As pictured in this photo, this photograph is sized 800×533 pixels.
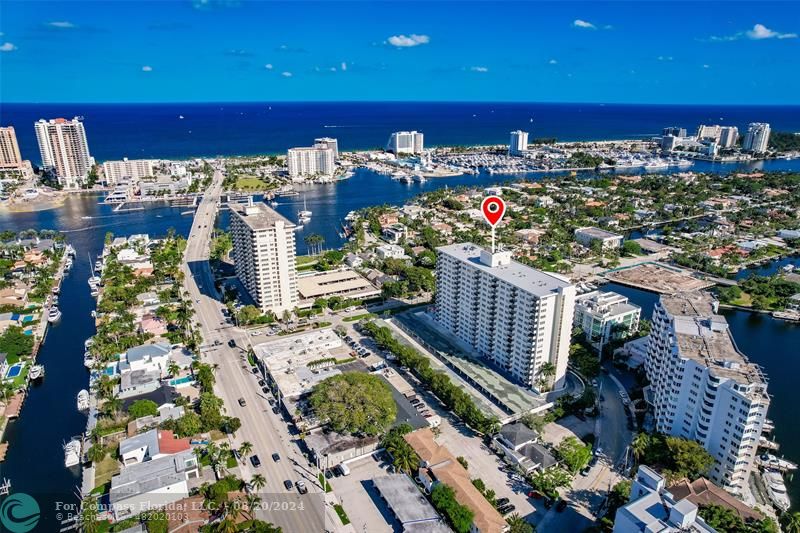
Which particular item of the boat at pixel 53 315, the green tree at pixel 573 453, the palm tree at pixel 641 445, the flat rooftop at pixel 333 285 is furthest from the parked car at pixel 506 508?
the boat at pixel 53 315

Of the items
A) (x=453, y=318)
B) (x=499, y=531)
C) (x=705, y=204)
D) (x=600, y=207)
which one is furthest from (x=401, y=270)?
(x=705, y=204)

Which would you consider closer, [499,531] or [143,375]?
[499,531]

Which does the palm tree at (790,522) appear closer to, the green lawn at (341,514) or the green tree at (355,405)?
the green tree at (355,405)

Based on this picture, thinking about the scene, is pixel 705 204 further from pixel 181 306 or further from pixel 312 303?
pixel 181 306

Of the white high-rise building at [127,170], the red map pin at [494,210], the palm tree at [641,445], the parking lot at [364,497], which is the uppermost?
the red map pin at [494,210]

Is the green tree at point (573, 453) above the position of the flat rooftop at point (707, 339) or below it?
below

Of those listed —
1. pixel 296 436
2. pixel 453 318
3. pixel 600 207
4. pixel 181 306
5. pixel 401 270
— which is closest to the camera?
pixel 296 436

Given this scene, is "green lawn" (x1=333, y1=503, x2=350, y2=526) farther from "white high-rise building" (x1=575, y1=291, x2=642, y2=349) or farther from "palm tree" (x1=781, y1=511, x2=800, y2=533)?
"white high-rise building" (x1=575, y1=291, x2=642, y2=349)

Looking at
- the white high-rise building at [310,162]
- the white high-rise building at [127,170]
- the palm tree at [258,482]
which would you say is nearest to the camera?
the palm tree at [258,482]

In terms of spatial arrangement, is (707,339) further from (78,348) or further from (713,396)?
(78,348)
